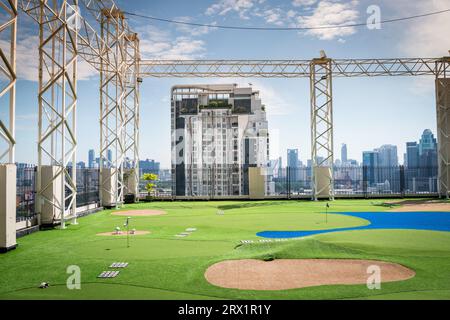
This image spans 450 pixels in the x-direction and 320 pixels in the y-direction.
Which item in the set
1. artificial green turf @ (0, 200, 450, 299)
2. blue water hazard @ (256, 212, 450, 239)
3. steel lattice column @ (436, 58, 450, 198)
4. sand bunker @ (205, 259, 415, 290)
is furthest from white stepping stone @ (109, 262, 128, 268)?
steel lattice column @ (436, 58, 450, 198)

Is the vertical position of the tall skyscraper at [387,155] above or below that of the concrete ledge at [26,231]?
above

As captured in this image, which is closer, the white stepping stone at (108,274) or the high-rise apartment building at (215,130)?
the white stepping stone at (108,274)

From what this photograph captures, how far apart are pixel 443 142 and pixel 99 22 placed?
26.0 metres

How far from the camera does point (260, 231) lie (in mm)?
13055

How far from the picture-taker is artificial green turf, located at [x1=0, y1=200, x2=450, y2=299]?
6055 mm

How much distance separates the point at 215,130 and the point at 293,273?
8747 centimetres

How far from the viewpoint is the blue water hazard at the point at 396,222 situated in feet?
41.3

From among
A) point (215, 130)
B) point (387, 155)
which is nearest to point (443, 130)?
point (215, 130)

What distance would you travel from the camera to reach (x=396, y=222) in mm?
15039

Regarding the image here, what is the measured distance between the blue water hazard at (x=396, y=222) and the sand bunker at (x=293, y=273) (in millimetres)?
3803

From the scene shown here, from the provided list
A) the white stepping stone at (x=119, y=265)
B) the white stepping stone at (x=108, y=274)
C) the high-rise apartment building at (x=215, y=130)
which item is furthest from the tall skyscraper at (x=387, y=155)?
the white stepping stone at (x=108, y=274)

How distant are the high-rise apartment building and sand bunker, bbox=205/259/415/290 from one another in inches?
3095

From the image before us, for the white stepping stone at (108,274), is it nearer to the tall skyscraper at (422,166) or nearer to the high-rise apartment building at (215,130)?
the tall skyscraper at (422,166)
